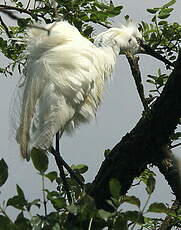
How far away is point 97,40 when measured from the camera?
341 centimetres

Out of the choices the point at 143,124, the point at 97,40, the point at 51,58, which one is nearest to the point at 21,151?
the point at 51,58

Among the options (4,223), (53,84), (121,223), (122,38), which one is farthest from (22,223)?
(122,38)

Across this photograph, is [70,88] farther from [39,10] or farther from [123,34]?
[39,10]

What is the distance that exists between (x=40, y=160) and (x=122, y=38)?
7.82ft

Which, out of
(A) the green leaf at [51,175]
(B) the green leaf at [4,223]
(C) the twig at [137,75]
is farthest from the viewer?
(C) the twig at [137,75]

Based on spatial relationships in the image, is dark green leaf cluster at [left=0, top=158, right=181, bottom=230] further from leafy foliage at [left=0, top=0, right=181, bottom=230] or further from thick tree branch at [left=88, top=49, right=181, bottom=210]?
thick tree branch at [left=88, top=49, right=181, bottom=210]

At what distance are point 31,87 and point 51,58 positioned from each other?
18 centimetres

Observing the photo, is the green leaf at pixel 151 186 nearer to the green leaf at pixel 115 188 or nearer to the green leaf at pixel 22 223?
the green leaf at pixel 115 188

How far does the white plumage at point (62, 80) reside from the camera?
3223mm

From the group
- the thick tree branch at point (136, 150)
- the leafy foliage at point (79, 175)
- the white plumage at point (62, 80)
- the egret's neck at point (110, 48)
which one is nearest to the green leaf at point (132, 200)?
the leafy foliage at point (79, 175)

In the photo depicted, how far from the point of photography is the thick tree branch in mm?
1910

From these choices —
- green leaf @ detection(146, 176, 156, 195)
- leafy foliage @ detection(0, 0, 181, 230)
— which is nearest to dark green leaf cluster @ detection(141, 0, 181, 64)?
leafy foliage @ detection(0, 0, 181, 230)

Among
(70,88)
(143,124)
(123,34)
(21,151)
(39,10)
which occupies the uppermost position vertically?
(39,10)

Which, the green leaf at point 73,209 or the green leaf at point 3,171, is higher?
the green leaf at point 3,171
